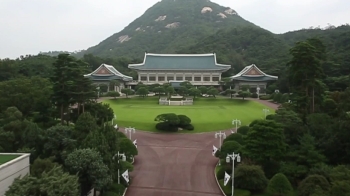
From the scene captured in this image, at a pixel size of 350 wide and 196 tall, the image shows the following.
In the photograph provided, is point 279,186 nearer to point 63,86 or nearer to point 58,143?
point 58,143

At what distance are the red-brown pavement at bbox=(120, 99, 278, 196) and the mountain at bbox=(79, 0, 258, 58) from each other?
75.1 meters

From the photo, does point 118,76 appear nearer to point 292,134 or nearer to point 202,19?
point 292,134

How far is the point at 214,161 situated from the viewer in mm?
19859

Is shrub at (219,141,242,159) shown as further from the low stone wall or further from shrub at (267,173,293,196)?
the low stone wall

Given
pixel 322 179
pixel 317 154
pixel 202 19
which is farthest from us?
pixel 202 19

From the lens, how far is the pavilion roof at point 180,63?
190 feet

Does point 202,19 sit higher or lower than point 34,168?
higher

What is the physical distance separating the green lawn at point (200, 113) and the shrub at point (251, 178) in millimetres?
12016

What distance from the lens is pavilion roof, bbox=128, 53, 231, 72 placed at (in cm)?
5805

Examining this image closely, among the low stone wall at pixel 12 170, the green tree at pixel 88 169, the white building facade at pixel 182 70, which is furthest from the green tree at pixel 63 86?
the white building facade at pixel 182 70

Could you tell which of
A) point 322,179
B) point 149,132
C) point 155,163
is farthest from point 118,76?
point 322,179

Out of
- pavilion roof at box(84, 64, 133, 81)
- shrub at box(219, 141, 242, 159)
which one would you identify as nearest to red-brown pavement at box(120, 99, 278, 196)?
shrub at box(219, 141, 242, 159)

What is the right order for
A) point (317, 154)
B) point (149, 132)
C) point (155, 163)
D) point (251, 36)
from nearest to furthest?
point (317, 154), point (155, 163), point (149, 132), point (251, 36)

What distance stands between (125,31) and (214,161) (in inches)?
4844
